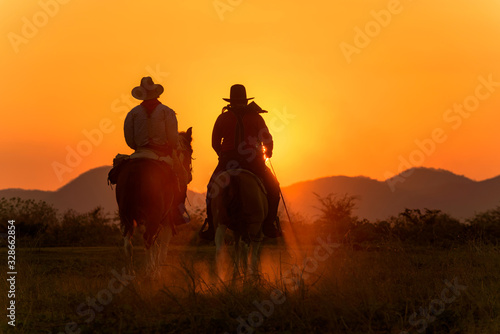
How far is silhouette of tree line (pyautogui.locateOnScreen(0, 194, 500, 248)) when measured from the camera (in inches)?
787

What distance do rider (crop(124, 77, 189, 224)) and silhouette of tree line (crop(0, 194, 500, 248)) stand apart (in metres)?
8.68

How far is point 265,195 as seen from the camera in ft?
35.4

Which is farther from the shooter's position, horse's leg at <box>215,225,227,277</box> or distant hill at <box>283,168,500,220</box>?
distant hill at <box>283,168,500,220</box>

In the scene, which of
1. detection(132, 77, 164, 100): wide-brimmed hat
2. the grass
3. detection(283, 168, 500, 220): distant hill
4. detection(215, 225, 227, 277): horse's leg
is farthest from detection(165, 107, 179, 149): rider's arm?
detection(283, 168, 500, 220): distant hill

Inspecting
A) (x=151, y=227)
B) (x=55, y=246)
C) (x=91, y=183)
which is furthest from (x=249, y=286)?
(x=91, y=183)

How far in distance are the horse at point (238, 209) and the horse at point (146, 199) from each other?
0.93 meters

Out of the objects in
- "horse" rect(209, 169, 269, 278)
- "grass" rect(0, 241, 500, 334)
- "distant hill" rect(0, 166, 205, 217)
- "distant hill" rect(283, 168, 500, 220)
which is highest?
"distant hill" rect(0, 166, 205, 217)

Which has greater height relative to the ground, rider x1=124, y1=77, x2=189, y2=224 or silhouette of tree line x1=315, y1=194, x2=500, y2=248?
rider x1=124, y1=77, x2=189, y2=224

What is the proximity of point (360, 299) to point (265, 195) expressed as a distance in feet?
9.96

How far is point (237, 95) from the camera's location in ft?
36.7

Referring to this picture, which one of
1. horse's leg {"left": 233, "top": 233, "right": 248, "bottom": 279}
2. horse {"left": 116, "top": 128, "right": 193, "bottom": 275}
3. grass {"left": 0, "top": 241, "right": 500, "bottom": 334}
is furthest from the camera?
horse {"left": 116, "top": 128, "right": 193, "bottom": 275}

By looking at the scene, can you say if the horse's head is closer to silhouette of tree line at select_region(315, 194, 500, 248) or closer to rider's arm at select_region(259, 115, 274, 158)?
rider's arm at select_region(259, 115, 274, 158)

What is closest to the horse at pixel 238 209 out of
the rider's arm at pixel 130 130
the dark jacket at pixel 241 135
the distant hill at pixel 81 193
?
the dark jacket at pixel 241 135

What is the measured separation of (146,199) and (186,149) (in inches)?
74.9
